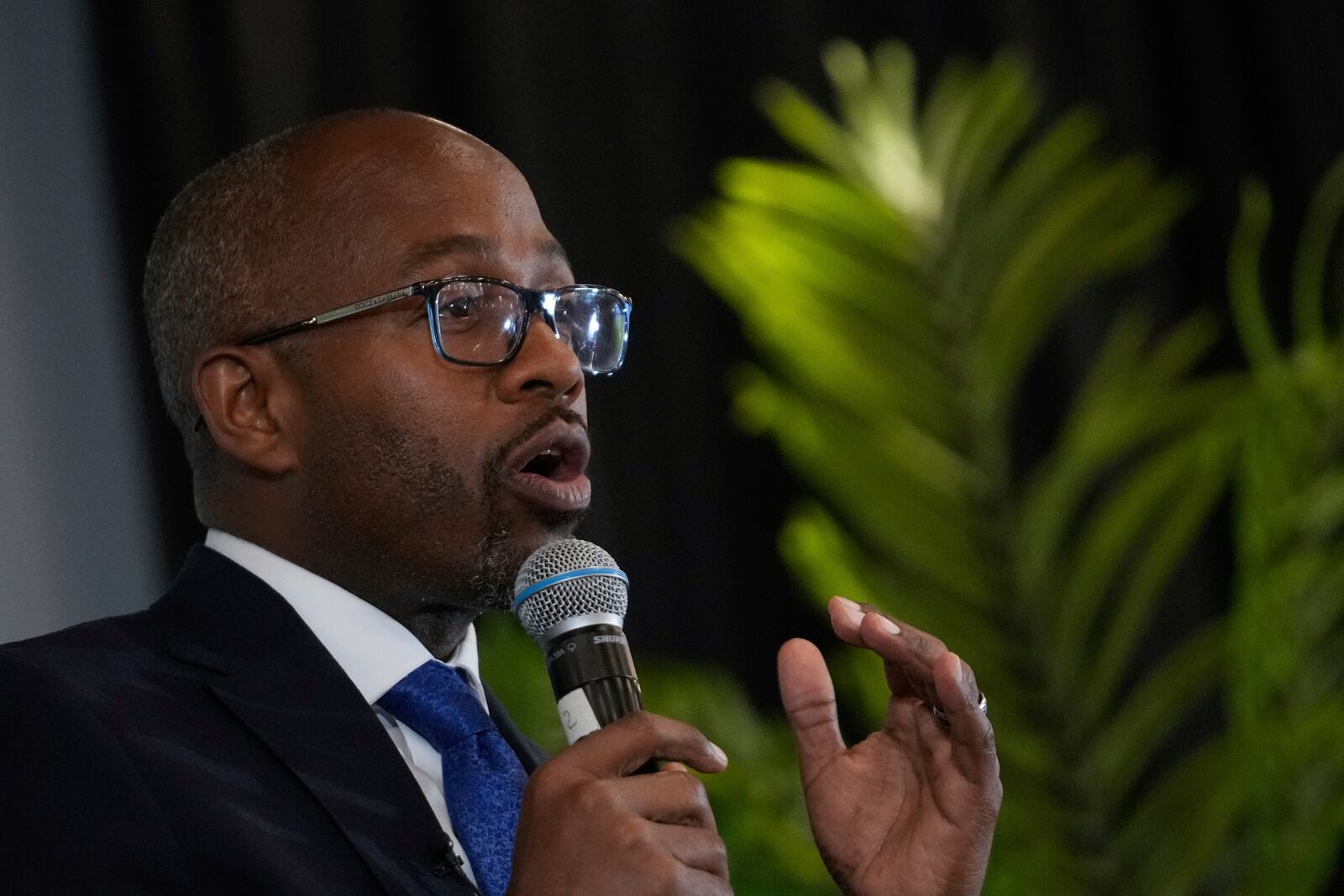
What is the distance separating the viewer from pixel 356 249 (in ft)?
6.04

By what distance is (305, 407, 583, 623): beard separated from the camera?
5.74 ft

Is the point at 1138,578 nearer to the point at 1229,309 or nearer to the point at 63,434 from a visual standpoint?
the point at 1229,309

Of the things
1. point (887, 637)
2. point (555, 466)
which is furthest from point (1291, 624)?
point (555, 466)

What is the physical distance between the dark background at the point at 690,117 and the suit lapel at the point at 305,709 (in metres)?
1.82

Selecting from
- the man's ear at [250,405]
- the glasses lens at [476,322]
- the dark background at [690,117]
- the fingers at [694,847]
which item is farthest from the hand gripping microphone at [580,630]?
the dark background at [690,117]

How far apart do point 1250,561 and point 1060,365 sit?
3.11 feet

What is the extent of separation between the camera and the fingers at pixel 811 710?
1.79 meters

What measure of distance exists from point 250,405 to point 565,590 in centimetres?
60

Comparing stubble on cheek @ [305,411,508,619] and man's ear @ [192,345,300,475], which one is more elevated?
man's ear @ [192,345,300,475]

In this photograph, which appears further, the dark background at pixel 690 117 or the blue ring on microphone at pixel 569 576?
the dark background at pixel 690 117

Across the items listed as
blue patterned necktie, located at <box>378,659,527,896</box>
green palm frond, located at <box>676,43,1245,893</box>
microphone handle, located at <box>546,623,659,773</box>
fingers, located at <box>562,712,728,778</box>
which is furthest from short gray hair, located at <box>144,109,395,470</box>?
green palm frond, located at <box>676,43,1245,893</box>

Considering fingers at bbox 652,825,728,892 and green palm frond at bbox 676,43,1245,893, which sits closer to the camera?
fingers at bbox 652,825,728,892

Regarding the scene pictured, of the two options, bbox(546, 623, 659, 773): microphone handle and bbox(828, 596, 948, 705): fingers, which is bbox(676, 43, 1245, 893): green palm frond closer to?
bbox(828, 596, 948, 705): fingers

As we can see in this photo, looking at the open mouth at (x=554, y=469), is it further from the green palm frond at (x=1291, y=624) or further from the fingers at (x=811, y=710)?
the green palm frond at (x=1291, y=624)
